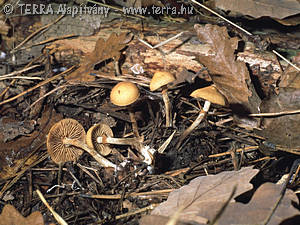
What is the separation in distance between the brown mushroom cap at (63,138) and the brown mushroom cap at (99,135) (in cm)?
13

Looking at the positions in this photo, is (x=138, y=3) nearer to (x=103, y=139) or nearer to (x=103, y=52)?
(x=103, y=52)

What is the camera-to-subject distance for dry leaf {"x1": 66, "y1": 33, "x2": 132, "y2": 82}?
9.30 feet

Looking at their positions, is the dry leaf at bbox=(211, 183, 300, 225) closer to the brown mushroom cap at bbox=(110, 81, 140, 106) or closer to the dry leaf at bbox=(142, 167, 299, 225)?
the dry leaf at bbox=(142, 167, 299, 225)

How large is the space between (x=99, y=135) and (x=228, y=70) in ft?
4.27

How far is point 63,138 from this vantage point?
110 inches

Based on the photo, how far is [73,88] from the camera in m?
2.92

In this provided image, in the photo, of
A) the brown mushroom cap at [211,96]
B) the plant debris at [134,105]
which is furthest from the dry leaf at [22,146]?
the brown mushroom cap at [211,96]

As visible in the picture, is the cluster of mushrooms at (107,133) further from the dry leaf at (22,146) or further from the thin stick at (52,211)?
the thin stick at (52,211)

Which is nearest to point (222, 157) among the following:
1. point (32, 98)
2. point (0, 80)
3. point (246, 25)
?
point (246, 25)

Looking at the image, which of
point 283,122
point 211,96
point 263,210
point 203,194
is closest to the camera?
point 263,210

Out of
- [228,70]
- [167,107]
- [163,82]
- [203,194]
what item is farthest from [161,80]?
[203,194]

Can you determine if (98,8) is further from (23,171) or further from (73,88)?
(23,171)

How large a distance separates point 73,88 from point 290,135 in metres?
2.00

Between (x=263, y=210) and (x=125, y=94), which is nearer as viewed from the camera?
(x=263, y=210)
